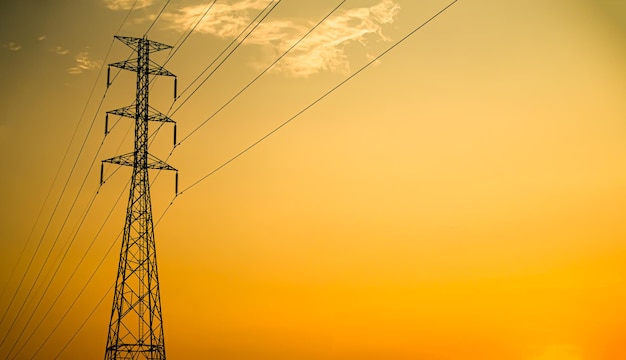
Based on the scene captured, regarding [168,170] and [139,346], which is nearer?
[139,346]

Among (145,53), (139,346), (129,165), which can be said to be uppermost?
(145,53)

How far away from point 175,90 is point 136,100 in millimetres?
2285

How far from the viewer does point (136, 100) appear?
131 ft

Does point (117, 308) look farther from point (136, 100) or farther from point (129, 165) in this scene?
point (136, 100)

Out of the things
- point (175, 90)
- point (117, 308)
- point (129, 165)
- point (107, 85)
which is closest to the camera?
point (117, 308)

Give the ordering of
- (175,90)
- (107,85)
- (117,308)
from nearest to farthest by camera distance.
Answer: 1. (117,308)
2. (175,90)
3. (107,85)

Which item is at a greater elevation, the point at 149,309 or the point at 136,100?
the point at 136,100

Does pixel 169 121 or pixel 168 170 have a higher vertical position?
pixel 169 121

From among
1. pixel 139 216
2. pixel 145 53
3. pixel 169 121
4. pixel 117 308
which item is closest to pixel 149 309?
pixel 117 308

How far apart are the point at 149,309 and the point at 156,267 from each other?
2.01 metres

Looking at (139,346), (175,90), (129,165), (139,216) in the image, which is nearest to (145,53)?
(175,90)

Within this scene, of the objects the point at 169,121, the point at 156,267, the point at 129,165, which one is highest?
the point at 169,121

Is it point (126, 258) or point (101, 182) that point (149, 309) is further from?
point (101, 182)

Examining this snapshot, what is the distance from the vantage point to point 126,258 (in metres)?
36.5
